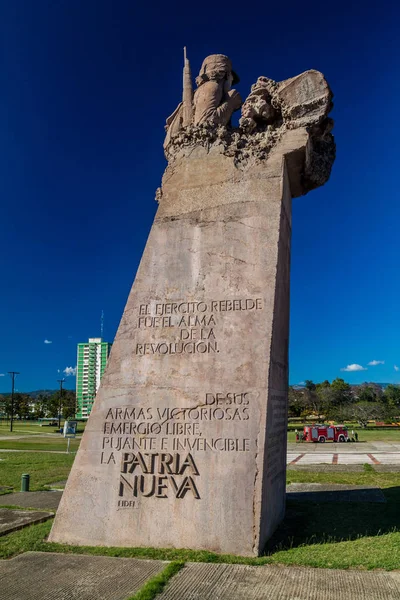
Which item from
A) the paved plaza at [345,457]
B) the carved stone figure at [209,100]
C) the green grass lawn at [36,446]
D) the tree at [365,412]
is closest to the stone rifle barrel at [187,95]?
the carved stone figure at [209,100]

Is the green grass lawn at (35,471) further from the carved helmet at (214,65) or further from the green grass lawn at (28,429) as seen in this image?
the green grass lawn at (28,429)

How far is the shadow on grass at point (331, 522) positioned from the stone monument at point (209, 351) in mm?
334

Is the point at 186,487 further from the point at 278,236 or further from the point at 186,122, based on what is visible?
the point at 186,122

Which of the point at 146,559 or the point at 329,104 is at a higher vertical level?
the point at 329,104

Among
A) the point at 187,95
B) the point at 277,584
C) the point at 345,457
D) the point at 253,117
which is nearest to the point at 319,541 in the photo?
the point at 277,584

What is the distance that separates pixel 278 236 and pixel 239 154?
182cm

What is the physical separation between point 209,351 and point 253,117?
4280mm

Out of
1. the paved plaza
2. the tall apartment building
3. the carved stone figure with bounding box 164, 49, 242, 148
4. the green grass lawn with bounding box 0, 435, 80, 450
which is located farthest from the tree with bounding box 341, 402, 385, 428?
the tall apartment building

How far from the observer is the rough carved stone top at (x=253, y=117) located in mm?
8039

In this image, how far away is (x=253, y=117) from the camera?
8.40 metres

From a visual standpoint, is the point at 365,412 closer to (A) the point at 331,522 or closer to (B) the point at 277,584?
(A) the point at 331,522

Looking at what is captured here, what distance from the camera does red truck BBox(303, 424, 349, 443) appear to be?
37.6 meters

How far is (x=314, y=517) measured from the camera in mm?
8227

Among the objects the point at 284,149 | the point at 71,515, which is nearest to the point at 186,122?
the point at 284,149
